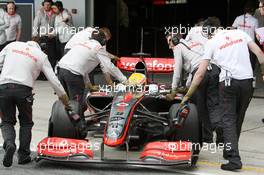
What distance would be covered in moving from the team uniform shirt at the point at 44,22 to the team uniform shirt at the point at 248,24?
470 centimetres

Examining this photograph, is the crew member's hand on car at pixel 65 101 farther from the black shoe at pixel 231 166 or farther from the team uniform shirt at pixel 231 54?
the black shoe at pixel 231 166

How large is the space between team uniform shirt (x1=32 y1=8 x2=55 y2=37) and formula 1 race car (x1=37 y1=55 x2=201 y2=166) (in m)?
6.58

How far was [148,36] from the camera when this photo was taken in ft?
65.2

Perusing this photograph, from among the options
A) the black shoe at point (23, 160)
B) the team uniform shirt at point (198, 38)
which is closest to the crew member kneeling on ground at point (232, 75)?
the team uniform shirt at point (198, 38)

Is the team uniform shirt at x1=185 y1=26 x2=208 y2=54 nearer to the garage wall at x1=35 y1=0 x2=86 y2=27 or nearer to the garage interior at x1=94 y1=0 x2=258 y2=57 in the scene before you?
the garage wall at x1=35 y1=0 x2=86 y2=27

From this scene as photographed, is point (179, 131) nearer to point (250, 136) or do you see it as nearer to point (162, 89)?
point (162, 89)

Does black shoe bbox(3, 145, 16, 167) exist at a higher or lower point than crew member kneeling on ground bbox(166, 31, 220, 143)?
lower

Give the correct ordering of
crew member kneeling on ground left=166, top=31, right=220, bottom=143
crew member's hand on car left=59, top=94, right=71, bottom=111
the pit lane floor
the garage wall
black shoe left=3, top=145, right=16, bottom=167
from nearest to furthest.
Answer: black shoe left=3, top=145, right=16, bottom=167 < the pit lane floor < crew member's hand on car left=59, top=94, right=71, bottom=111 < crew member kneeling on ground left=166, top=31, right=220, bottom=143 < the garage wall

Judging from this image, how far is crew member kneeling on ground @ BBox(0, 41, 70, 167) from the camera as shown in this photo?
Result: 7.75 m

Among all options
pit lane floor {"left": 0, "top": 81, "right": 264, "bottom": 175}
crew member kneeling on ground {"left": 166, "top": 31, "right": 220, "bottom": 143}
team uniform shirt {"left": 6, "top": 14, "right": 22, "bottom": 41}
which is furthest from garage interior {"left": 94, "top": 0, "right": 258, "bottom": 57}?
crew member kneeling on ground {"left": 166, "top": 31, "right": 220, "bottom": 143}

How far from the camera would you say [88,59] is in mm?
9352

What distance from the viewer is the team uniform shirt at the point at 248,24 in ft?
43.2

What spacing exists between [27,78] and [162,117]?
6.03 feet

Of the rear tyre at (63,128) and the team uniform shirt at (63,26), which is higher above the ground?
the team uniform shirt at (63,26)
